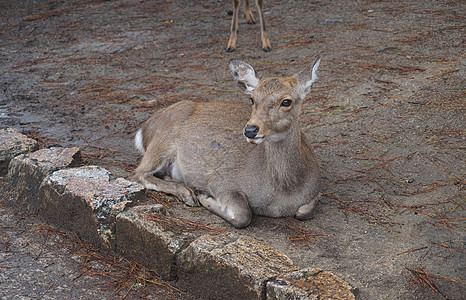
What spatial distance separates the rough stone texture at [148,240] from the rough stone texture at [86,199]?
126 millimetres

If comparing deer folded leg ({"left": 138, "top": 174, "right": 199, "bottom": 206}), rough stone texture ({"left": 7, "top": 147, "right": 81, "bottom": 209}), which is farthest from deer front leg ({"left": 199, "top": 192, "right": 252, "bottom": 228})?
rough stone texture ({"left": 7, "top": 147, "right": 81, "bottom": 209})

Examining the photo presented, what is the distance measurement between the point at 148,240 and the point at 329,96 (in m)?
3.38

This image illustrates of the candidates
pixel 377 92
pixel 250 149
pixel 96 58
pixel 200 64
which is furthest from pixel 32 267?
pixel 96 58

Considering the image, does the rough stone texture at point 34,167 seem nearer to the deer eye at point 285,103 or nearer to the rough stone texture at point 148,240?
the rough stone texture at point 148,240

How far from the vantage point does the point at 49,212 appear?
439cm

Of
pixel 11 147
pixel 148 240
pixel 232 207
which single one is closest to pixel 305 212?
pixel 232 207

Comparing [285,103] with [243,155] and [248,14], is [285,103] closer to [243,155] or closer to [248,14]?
[243,155]

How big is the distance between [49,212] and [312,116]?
2.95m

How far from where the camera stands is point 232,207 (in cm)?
424

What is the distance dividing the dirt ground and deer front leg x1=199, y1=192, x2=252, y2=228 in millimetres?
95

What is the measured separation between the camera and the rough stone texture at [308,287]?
2.95 m

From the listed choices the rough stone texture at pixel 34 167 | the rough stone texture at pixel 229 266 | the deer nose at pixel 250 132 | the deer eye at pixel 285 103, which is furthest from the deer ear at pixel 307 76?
the rough stone texture at pixel 34 167

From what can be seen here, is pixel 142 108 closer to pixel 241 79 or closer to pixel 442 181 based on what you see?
pixel 241 79

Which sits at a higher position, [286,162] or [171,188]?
[286,162]
